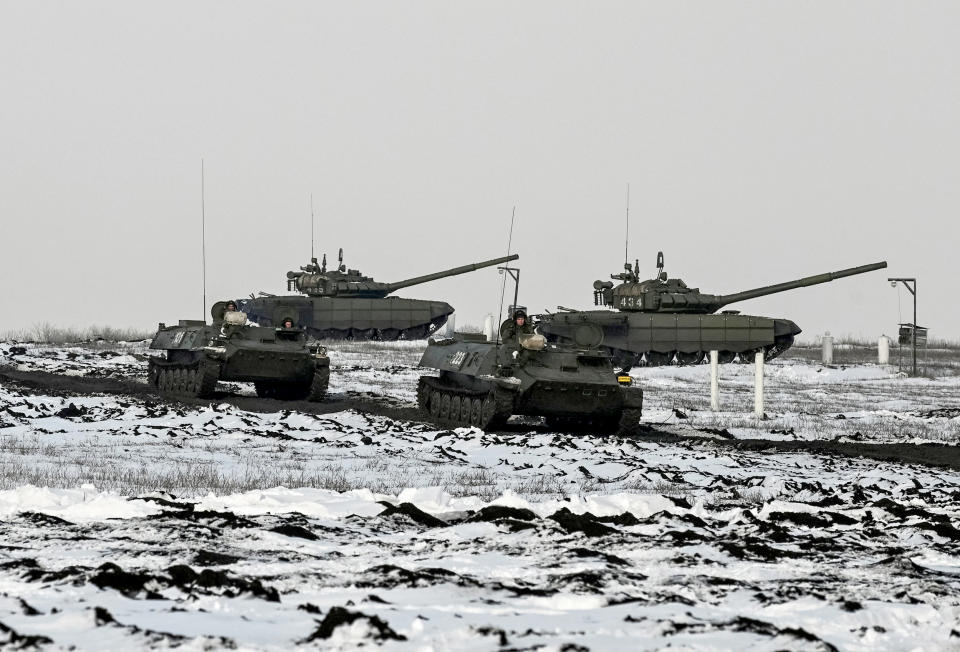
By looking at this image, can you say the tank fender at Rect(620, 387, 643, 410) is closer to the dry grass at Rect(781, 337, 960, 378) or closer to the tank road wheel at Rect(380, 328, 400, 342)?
the dry grass at Rect(781, 337, 960, 378)

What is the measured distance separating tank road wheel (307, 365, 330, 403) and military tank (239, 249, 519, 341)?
1168 inches

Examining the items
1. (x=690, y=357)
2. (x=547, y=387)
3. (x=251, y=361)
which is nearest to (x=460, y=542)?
(x=547, y=387)

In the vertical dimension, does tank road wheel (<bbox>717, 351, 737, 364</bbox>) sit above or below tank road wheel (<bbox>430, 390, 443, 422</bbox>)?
above

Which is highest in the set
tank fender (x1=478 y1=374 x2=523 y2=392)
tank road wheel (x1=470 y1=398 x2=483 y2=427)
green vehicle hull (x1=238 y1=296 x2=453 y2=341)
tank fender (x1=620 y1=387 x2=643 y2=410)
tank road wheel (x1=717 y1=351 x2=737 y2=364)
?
green vehicle hull (x1=238 y1=296 x2=453 y2=341)

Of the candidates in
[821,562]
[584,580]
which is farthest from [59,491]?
[821,562]

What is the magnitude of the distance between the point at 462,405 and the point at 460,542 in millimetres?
14908

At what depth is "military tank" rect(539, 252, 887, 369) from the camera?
4928cm

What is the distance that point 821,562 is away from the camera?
9.09 m

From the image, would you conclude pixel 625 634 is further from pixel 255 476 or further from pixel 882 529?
pixel 255 476

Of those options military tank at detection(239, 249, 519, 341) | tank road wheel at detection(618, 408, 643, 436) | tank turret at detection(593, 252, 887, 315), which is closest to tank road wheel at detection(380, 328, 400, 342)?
military tank at detection(239, 249, 519, 341)

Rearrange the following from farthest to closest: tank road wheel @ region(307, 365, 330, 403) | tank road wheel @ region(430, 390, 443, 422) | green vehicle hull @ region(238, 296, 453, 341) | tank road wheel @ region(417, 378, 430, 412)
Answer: green vehicle hull @ region(238, 296, 453, 341) → tank road wheel @ region(307, 365, 330, 403) → tank road wheel @ region(417, 378, 430, 412) → tank road wheel @ region(430, 390, 443, 422)

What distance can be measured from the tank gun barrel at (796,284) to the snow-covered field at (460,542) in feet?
90.2

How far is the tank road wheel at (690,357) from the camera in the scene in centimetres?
5044

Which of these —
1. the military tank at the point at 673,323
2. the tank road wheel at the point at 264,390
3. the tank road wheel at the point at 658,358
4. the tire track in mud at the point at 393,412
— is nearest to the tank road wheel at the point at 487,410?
the tire track in mud at the point at 393,412
